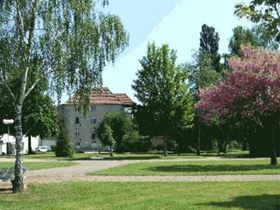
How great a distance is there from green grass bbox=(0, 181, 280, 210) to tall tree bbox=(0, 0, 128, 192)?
2157mm

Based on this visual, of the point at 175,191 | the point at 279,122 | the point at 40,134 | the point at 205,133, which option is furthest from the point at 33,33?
the point at 40,134

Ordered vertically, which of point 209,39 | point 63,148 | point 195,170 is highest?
point 209,39

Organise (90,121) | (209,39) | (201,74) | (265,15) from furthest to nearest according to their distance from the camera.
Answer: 1. (90,121)
2. (209,39)
3. (201,74)
4. (265,15)

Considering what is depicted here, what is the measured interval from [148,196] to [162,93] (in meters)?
39.6

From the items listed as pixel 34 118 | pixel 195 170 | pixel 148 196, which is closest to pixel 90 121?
pixel 34 118

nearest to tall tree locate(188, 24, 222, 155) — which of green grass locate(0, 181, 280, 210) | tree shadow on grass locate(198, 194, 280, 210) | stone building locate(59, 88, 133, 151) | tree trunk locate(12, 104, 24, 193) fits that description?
green grass locate(0, 181, 280, 210)

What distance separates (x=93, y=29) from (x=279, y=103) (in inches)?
719

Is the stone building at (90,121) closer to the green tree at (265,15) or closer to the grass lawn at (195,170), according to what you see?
the grass lawn at (195,170)

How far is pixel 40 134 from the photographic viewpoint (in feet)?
263

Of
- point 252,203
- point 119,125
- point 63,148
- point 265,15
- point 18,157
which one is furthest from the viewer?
point 119,125

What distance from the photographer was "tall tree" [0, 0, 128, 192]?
62.4 ft

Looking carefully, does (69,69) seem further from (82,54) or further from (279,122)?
(279,122)

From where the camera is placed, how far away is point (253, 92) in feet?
113

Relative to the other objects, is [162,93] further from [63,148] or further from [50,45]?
[50,45]
